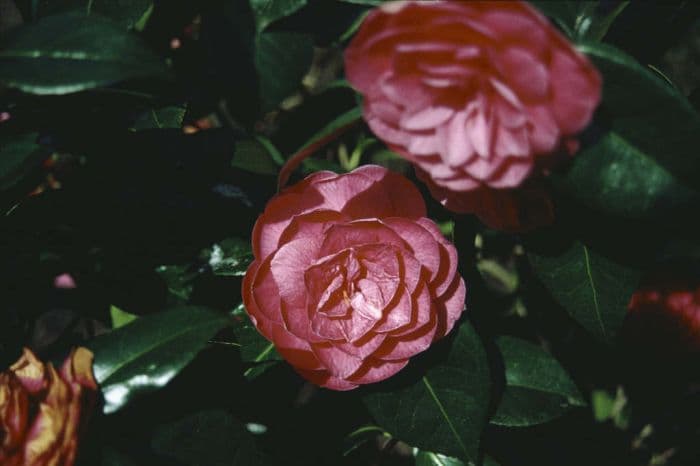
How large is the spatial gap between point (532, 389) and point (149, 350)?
51cm

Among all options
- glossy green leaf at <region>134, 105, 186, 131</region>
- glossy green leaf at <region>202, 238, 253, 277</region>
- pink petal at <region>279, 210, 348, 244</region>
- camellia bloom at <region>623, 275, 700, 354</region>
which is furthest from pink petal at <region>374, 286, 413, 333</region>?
camellia bloom at <region>623, 275, 700, 354</region>

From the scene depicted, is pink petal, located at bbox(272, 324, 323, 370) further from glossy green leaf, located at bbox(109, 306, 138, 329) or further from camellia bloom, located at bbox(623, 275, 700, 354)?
camellia bloom, located at bbox(623, 275, 700, 354)

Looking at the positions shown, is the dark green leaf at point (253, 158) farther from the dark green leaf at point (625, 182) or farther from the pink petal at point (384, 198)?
the dark green leaf at point (625, 182)

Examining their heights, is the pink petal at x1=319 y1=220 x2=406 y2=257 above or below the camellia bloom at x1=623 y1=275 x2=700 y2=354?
above

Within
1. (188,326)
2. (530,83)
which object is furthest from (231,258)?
(530,83)

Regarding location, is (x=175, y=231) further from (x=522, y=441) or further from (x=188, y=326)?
(x=522, y=441)

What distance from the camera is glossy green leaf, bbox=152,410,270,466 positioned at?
0.68 meters

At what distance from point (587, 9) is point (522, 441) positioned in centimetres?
75

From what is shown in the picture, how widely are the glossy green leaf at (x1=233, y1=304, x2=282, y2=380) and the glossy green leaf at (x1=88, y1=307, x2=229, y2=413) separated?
0.55 ft

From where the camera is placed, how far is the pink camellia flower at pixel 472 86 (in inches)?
16.2

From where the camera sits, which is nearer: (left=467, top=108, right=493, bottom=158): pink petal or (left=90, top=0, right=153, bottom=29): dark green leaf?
(left=467, top=108, right=493, bottom=158): pink petal

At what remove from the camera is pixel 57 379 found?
1.84 ft

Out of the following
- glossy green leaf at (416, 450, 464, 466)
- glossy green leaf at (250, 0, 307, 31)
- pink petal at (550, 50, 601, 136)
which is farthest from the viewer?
glossy green leaf at (416, 450, 464, 466)

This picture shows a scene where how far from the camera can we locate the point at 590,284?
70 cm
